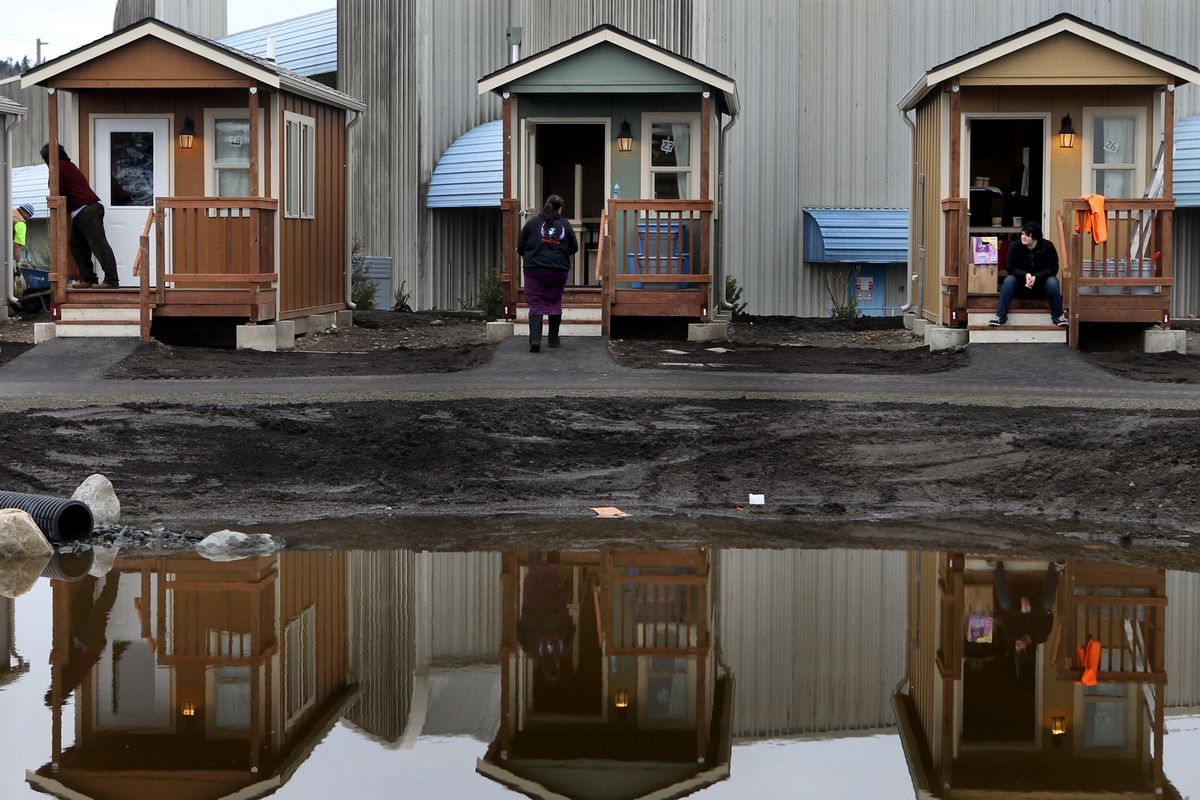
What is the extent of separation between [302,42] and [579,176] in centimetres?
1369

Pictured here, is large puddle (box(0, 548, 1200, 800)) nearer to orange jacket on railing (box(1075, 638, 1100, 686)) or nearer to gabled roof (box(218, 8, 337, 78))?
orange jacket on railing (box(1075, 638, 1100, 686))

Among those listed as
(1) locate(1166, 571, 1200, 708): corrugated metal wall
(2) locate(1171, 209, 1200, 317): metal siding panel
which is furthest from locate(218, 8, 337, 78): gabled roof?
(1) locate(1166, 571, 1200, 708): corrugated metal wall

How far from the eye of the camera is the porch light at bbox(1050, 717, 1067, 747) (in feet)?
20.6

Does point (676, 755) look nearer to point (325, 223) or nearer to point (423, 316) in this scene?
point (325, 223)

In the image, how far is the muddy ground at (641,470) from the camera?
1095cm

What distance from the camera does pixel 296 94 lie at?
2225 cm

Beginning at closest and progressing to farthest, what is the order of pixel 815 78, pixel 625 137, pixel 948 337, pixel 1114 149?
1. pixel 948 337
2. pixel 1114 149
3. pixel 625 137
4. pixel 815 78

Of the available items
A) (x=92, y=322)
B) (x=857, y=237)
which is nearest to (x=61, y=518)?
(x=92, y=322)

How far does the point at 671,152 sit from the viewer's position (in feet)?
73.4

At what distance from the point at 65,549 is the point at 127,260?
12438 mm

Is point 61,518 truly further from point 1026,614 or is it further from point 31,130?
point 31,130

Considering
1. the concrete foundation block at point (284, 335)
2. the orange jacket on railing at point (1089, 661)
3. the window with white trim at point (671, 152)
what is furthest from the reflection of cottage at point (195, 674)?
the window with white trim at point (671, 152)

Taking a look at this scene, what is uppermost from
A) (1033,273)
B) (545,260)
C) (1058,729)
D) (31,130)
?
(31,130)

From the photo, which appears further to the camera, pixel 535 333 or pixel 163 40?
pixel 163 40
